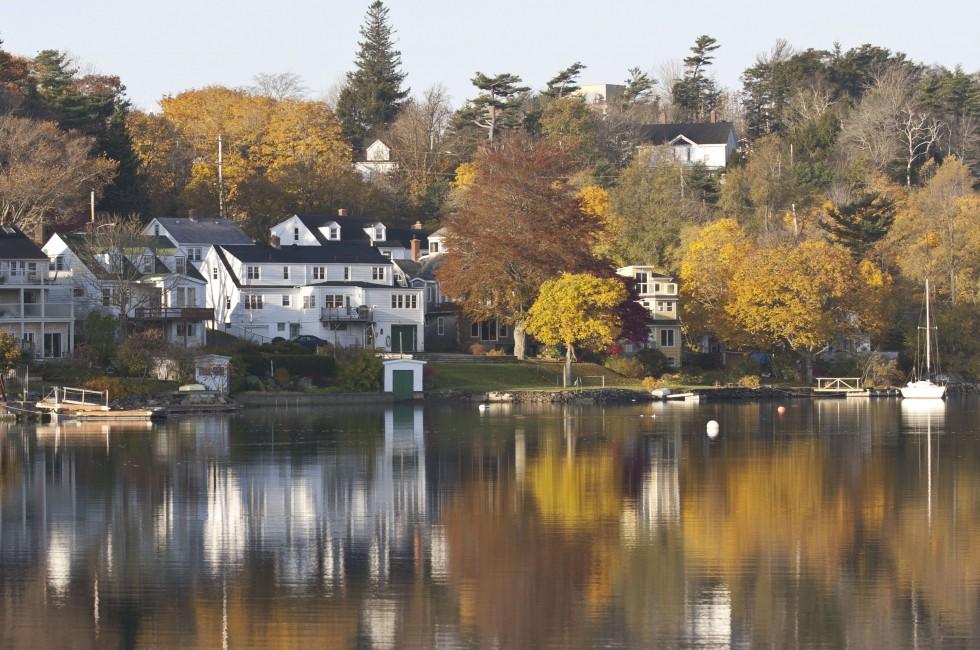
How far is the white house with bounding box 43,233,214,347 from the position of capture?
81250 millimetres

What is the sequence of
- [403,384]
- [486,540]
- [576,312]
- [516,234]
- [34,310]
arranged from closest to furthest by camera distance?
[486,540] < [34,310] < [403,384] < [576,312] < [516,234]

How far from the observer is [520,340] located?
292 feet

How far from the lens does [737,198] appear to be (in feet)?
375

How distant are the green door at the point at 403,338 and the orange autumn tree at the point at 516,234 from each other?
4989mm

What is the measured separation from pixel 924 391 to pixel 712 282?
14.5 m

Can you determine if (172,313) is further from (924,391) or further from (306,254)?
(924,391)

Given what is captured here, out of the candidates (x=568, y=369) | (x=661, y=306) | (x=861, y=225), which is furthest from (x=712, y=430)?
(x=861, y=225)

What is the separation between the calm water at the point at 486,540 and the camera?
25219mm

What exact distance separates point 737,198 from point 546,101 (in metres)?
29.4

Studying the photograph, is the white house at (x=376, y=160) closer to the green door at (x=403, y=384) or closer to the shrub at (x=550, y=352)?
the shrub at (x=550, y=352)

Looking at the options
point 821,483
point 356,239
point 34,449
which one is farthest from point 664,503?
point 356,239

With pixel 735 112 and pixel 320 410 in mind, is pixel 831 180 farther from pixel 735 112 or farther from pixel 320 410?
pixel 320 410

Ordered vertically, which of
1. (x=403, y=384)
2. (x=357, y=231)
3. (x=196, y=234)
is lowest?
(x=403, y=384)

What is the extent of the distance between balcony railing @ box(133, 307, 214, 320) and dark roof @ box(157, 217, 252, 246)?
11064 millimetres
